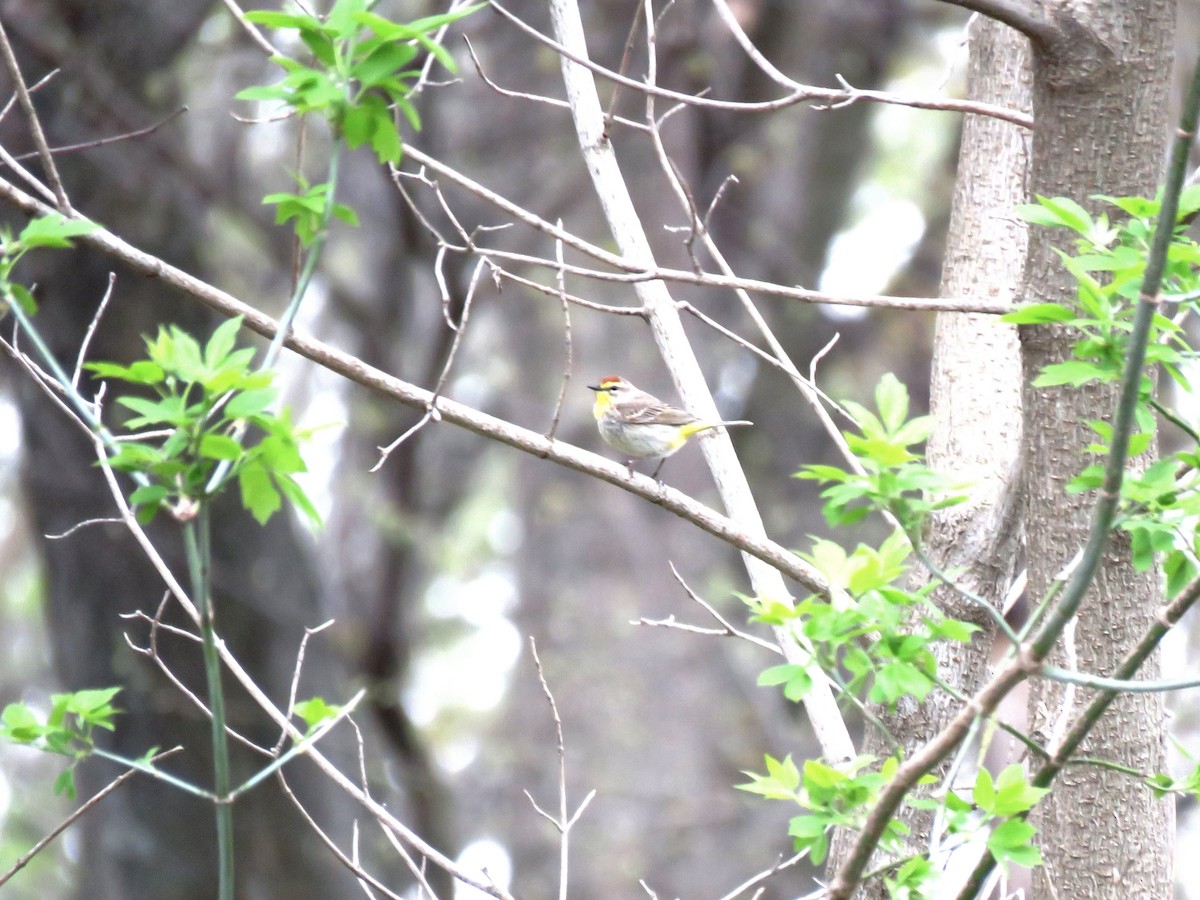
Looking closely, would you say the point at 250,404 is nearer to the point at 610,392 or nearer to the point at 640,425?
the point at 640,425

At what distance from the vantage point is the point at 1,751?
12977 mm

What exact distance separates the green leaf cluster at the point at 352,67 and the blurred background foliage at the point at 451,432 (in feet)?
15.9

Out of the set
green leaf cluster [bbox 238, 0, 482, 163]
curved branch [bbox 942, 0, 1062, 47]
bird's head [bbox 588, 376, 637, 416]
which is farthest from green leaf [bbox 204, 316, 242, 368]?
bird's head [bbox 588, 376, 637, 416]

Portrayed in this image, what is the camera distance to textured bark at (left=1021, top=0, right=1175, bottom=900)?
2.51 m

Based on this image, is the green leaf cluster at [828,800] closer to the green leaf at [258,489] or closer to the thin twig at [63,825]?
the green leaf at [258,489]

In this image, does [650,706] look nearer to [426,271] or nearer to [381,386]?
[426,271]

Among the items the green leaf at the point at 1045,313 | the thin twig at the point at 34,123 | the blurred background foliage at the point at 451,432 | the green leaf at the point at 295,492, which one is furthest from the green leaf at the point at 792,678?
the blurred background foliage at the point at 451,432

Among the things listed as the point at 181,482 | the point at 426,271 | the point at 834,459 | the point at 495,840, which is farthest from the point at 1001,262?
the point at 495,840

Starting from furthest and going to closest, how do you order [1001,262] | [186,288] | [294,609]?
[294,609], [1001,262], [186,288]

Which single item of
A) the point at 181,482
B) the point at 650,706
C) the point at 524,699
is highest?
the point at 181,482

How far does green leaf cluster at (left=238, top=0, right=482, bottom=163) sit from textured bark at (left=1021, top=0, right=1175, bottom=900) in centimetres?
135

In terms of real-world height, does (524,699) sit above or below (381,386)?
below

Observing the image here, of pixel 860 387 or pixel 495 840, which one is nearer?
pixel 860 387

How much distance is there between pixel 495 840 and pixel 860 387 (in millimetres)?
5654
